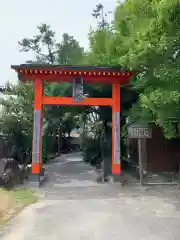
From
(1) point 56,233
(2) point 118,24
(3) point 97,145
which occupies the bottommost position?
(1) point 56,233

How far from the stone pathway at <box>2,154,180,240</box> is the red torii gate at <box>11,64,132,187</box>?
2061 mm

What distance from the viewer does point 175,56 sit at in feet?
32.7

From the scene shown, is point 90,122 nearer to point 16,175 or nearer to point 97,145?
point 97,145

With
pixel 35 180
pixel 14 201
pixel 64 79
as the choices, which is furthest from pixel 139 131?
pixel 14 201

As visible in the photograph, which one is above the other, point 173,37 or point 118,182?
point 173,37

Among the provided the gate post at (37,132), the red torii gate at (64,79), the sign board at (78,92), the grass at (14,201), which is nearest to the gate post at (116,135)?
the red torii gate at (64,79)

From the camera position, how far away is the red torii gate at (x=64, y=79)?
14.7 metres

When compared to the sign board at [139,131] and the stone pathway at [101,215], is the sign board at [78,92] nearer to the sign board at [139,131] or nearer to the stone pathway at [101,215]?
the sign board at [139,131]

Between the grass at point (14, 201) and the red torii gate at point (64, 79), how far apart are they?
238 cm

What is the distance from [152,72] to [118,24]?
535cm

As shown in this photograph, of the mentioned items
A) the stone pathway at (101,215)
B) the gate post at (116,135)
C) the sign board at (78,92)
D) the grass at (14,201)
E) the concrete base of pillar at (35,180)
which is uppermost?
the sign board at (78,92)

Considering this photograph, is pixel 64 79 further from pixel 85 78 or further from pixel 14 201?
pixel 14 201

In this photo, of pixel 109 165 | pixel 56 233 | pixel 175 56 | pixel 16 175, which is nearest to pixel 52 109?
pixel 109 165

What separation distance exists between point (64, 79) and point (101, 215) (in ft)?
28.0
